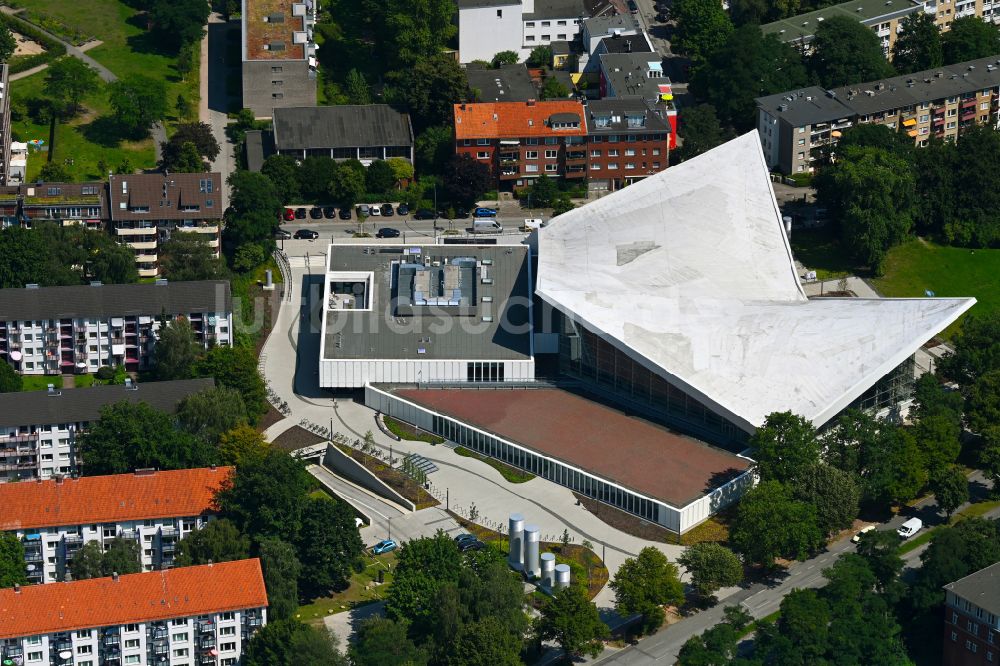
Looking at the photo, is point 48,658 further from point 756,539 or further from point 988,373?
point 988,373

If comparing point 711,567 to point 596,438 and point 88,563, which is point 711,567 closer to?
point 596,438

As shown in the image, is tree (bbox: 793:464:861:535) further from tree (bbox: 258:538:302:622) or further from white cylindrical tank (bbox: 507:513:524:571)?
tree (bbox: 258:538:302:622)

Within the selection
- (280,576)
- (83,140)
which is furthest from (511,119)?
(280,576)

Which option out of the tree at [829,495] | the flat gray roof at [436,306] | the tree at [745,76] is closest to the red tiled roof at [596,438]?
the flat gray roof at [436,306]

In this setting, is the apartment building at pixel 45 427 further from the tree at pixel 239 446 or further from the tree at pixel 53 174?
the tree at pixel 53 174

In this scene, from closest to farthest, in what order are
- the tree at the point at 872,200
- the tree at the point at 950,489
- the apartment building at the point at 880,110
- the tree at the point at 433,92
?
the tree at the point at 950,489 → the tree at the point at 872,200 → the tree at the point at 433,92 → the apartment building at the point at 880,110

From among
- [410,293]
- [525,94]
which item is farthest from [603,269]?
[525,94]

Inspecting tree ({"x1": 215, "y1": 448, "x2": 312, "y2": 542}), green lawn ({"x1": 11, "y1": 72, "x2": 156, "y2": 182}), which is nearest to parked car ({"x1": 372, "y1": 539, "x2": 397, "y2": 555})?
tree ({"x1": 215, "y1": 448, "x2": 312, "y2": 542})

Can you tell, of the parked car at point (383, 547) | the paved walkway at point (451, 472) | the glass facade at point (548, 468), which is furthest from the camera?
the glass facade at point (548, 468)
